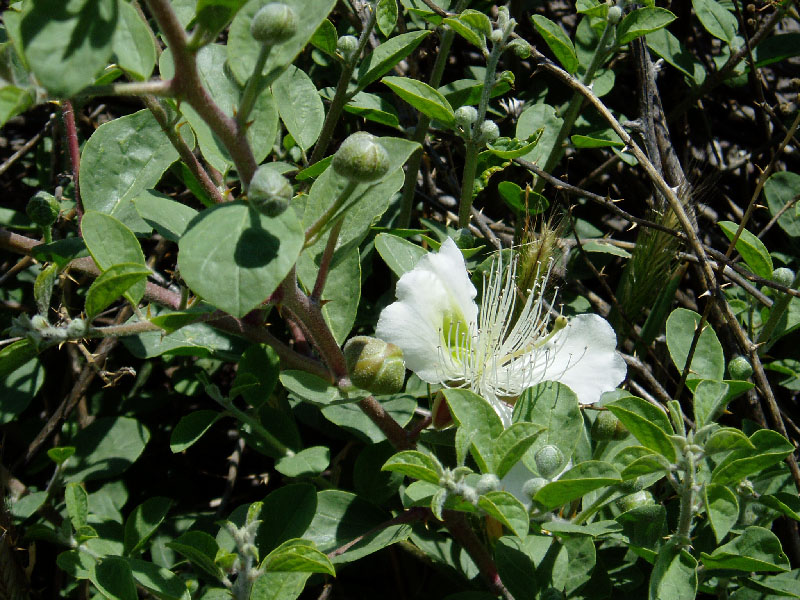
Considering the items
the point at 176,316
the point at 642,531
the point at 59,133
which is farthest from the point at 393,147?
the point at 59,133

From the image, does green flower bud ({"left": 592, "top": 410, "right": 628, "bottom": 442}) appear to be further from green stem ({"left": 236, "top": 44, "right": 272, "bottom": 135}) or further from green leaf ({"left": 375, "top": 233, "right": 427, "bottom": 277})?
green stem ({"left": 236, "top": 44, "right": 272, "bottom": 135})

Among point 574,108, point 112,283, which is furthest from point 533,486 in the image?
point 574,108

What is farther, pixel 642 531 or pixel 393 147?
pixel 642 531

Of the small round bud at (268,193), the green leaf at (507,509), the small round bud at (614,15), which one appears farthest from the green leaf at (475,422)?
the small round bud at (614,15)

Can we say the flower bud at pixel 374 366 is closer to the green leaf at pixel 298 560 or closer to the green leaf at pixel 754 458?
the green leaf at pixel 298 560

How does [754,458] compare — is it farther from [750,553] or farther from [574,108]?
[574,108]

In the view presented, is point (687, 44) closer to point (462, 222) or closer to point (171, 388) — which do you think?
point (462, 222)

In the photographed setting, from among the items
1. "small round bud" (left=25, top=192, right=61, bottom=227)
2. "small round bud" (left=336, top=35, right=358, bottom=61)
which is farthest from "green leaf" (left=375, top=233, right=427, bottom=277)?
"small round bud" (left=25, top=192, right=61, bottom=227)
